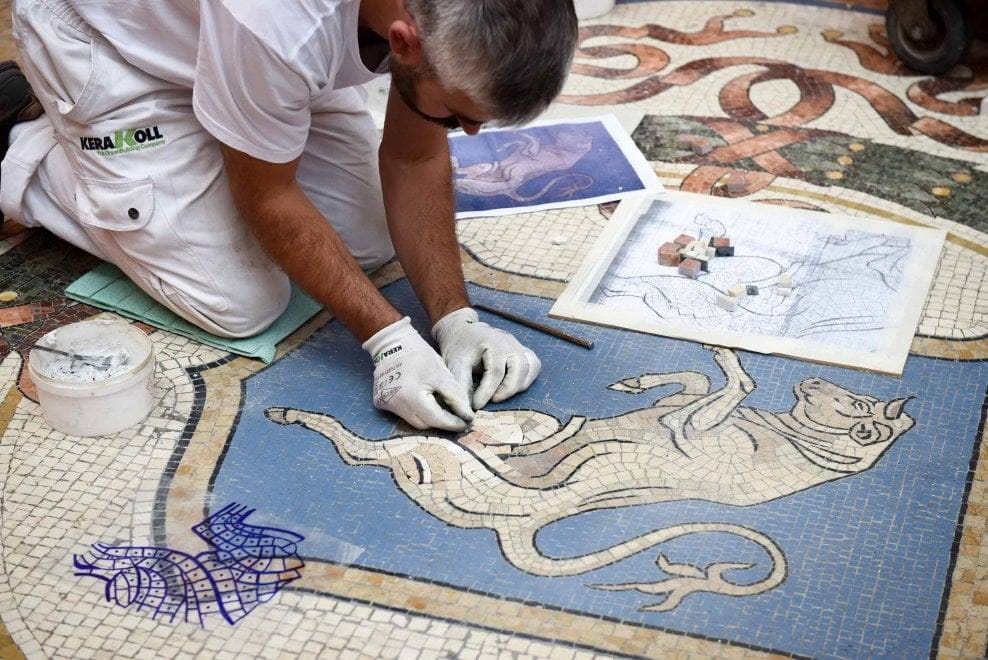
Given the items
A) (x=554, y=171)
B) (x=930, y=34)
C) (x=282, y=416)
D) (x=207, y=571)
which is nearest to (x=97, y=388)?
(x=282, y=416)

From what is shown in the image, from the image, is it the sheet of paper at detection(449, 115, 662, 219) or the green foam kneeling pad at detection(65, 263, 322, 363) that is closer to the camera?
the green foam kneeling pad at detection(65, 263, 322, 363)

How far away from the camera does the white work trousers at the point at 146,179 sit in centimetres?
202

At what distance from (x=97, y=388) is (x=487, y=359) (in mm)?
631

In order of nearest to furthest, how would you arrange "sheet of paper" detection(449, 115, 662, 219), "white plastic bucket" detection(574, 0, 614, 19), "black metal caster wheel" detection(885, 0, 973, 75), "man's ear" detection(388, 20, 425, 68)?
"man's ear" detection(388, 20, 425, 68) → "sheet of paper" detection(449, 115, 662, 219) → "black metal caster wheel" detection(885, 0, 973, 75) → "white plastic bucket" detection(574, 0, 614, 19)

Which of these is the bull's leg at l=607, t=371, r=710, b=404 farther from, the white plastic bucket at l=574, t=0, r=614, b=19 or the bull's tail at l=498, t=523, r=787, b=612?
the white plastic bucket at l=574, t=0, r=614, b=19

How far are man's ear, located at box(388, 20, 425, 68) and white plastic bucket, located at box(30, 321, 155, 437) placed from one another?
662 millimetres

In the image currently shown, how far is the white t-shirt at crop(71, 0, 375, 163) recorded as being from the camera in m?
1.69

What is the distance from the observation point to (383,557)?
165cm

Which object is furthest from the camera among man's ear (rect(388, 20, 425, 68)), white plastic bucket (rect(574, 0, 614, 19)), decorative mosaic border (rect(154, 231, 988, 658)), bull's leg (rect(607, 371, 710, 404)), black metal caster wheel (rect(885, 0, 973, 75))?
white plastic bucket (rect(574, 0, 614, 19))

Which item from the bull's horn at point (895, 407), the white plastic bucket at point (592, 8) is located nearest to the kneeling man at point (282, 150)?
the bull's horn at point (895, 407)

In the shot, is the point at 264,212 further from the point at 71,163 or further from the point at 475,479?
the point at 475,479

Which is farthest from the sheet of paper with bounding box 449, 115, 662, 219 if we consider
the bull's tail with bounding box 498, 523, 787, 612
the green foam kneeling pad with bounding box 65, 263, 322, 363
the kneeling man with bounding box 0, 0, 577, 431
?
the bull's tail with bounding box 498, 523, 787, 612

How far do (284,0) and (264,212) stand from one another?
39cm

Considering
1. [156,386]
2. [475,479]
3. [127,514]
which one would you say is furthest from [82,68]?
[475,479]
